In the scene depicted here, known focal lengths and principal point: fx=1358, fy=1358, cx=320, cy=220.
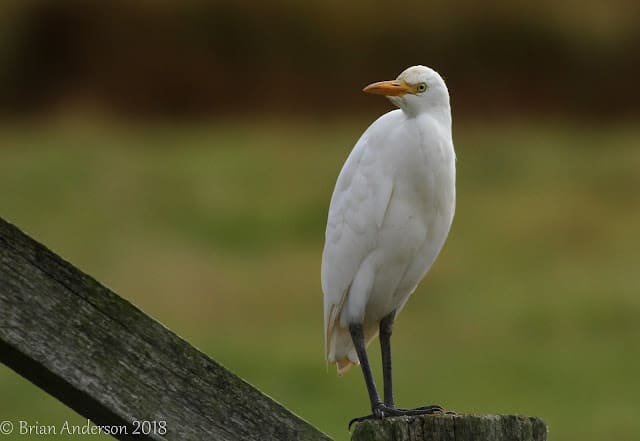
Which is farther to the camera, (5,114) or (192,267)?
(5,114)

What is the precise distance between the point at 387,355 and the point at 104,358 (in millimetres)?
1802

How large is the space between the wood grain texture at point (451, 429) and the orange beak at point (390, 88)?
1284mm

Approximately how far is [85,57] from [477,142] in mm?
8036

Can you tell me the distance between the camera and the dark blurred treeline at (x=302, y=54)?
22500mm

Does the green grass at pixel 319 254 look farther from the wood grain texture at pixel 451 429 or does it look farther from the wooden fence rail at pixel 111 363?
the wooden fence rail at pixel 111 363

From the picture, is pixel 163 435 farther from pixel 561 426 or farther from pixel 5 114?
pixel 5 114

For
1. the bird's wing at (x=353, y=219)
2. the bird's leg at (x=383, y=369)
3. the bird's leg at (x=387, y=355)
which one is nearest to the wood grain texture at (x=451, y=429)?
the bird's leg at (x=383, y=369)

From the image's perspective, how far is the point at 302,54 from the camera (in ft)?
75.4

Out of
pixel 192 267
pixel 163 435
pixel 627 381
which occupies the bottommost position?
pixel 163 435

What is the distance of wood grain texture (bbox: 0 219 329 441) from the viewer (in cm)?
190

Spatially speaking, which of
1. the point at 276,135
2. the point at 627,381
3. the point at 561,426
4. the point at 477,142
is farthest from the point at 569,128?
the point at 561,426

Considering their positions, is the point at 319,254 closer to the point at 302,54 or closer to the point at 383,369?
the point at 302,54

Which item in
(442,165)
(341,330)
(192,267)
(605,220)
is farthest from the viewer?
(605,220)

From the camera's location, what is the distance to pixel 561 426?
9.72m
